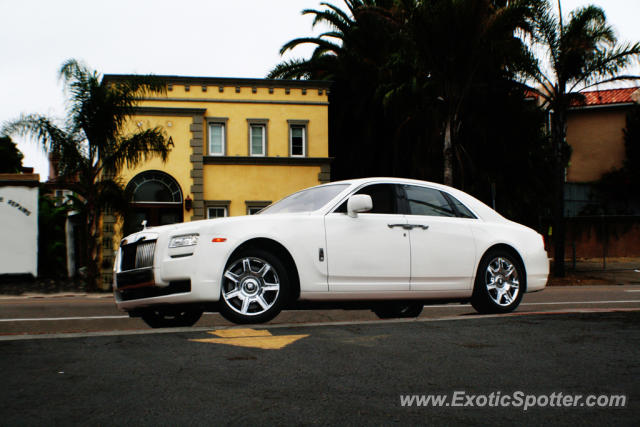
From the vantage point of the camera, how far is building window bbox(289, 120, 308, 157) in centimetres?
2938

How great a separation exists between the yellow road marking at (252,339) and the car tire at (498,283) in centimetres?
272

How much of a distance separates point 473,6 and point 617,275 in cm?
937

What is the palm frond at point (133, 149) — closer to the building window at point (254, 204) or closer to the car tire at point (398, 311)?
the building window at point (254, 204)

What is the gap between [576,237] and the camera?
3088cm

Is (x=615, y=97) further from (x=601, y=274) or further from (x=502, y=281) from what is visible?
(x=502, y=281)

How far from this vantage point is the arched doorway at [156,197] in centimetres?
2723

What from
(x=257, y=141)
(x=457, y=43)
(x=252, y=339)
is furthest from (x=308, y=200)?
(x=257, y=141)

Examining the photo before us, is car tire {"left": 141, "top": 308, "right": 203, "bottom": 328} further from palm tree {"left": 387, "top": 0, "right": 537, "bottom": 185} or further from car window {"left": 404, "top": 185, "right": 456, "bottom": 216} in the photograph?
palm tree {"left": 387, "top": 0, "right": 537, "bottom": 185}

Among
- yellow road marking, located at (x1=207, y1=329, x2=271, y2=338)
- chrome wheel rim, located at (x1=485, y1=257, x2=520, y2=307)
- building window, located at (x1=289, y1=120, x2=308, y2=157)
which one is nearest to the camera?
yellow road marking, located at (x1=207, y1=329, x2=271, y2=338)

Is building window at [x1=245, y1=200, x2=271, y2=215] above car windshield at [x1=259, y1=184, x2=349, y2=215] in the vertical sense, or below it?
above

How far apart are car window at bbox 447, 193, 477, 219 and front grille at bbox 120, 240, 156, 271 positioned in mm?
3445

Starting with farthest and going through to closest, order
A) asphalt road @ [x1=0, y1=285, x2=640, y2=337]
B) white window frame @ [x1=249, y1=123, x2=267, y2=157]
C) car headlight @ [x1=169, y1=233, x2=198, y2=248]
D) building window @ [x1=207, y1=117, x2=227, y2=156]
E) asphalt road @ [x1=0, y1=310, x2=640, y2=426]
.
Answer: white window frame @ [x1=249, y1=123, x2=267, y2=157]
building window @ [x1=207, y1=117, x2=227, y2=156]
asphalt road @ [x1=0, y1=285, x2=640, y2=337]
car headlight @ [x1=169, y1=233, x2=198, y2=248]
asphalt road @ [x1=0, y1=310, x2=640, y2=426]

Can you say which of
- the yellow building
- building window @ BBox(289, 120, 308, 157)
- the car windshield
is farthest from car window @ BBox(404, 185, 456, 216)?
building window @ BBox(289, 120, 308, 157)

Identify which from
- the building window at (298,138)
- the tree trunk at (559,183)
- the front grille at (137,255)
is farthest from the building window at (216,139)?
the front grille at (137,255)
